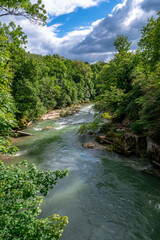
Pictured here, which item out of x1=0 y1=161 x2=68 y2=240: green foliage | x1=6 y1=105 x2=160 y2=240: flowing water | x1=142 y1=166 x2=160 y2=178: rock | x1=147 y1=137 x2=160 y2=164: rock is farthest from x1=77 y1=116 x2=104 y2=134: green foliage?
x1=0 y1=161 x2=68 y2=240: green foliage

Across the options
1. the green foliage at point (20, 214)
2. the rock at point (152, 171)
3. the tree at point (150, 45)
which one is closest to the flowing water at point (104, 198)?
the rock at point (152, 171)

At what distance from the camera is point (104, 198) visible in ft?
20.7

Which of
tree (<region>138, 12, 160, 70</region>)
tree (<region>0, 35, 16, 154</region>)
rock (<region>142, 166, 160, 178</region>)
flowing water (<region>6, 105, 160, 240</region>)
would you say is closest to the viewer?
tree (<region>0, 35, 16, 154</region>)

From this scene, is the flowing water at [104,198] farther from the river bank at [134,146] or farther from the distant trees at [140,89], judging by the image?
the distant trees at [140,89]

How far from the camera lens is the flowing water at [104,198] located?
4840 millimetres

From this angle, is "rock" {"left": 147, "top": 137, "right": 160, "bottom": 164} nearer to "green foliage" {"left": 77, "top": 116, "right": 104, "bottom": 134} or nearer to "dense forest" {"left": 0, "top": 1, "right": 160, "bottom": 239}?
"dense forest" {"left": 0, "top": 1, "right": 160, "bottom": 239}

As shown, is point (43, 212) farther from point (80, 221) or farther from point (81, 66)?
point (81, 66)

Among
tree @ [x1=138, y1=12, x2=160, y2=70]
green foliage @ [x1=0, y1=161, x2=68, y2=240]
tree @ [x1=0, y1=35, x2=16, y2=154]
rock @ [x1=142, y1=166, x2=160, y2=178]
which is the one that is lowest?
rock @ [x1=142, y1=166, x2=160, y2=178]

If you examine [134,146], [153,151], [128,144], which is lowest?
[134,146]

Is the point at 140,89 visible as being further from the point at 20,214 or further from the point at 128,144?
the point at 20,214

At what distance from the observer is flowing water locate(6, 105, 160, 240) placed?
484cm

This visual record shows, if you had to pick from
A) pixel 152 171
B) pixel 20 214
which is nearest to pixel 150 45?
pixel 152 171

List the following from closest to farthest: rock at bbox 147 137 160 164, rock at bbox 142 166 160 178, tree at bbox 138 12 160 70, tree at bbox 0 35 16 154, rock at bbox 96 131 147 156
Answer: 1. tree at bbox 0 35 16 154
2. rock at bbox 142 166 160 178
3. rock at bbox 147 137 160 164
4. rock at bbox 96 131 147 156
5. tree at bbox 138 12 160 70

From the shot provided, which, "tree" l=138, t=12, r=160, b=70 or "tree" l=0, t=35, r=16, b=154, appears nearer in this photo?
"tree" l=0, t=35, r=16, b=154
